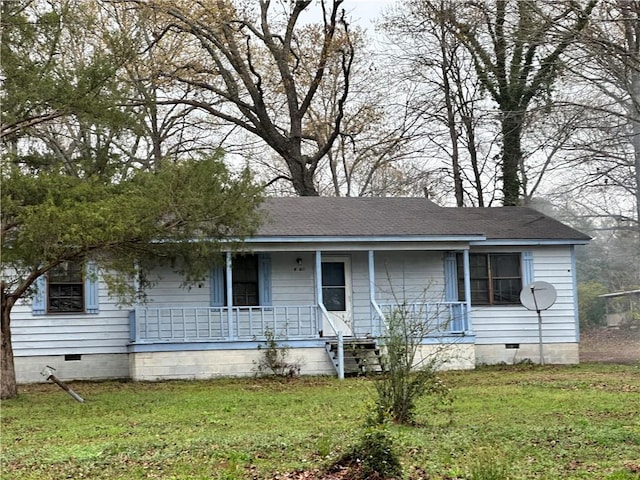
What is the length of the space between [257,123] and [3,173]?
17.5m

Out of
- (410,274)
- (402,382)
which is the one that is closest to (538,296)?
(410,274)

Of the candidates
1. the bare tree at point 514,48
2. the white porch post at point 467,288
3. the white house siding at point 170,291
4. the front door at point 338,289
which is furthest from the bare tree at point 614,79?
the white house siding at point 170,291

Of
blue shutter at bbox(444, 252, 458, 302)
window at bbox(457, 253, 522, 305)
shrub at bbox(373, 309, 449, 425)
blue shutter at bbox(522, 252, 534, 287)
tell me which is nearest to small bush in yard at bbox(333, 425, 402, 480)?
shrub at bbox(373, 309, 449, 425)

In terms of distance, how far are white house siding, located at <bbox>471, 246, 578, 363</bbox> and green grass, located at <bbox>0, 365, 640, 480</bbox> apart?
4.47 m

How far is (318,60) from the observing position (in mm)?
30516

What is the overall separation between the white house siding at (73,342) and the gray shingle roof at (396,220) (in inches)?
142

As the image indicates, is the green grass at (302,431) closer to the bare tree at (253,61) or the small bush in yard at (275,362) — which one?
the small bush in yard at (275,362)

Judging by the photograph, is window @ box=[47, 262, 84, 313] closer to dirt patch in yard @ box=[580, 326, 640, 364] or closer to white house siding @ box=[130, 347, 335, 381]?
white house siding @ box=[130, 347, 335, 381]

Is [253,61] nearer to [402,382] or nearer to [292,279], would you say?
[292,279]

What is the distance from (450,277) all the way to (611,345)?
1175cm

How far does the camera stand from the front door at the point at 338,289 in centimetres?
2039

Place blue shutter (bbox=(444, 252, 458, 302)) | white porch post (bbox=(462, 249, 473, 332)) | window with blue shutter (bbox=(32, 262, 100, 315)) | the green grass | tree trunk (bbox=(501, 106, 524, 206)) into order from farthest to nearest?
tree trunk (bbox=(501, 106, 524, 206)) → blue shutter (bbox=(444, 252, 458, 302)) → white porch post (bbox=(462, 249, 473, 332)) → window with blue shutter (bbox=(32, 262, 100, 315)) → the green grass

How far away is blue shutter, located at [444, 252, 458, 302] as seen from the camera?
20.9m

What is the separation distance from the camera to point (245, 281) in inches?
790
